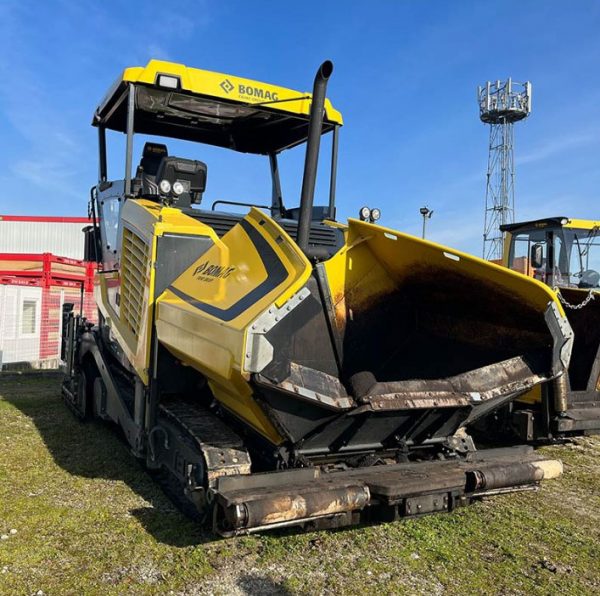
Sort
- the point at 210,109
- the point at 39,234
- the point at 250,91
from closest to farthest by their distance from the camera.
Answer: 1. the point at 250,91
2. the point at 210,109
3. the point at 39,234

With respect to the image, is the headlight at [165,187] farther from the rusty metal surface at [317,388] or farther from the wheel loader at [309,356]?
the rusty metal surface at [317,388]

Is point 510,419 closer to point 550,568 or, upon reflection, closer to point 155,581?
point 550,568

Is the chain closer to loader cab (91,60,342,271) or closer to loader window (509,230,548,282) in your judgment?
loader cab (91,60,342,271)

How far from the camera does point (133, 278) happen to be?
14.5 feet

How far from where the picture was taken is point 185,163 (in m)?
5.21

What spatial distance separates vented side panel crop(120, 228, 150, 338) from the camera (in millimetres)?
4156

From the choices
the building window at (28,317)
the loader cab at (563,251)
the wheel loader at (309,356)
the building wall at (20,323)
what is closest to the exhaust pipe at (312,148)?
the wheel loader at (309,356)

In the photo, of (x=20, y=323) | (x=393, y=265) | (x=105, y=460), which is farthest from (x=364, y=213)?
(x=20, y=323)

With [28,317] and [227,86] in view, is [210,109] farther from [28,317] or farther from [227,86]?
[28,317]

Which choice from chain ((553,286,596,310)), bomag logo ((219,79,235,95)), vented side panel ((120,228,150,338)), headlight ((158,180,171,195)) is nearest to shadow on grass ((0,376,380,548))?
vented side panel ((120,228,150,338))

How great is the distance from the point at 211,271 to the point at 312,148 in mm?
978

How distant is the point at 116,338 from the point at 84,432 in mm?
1739

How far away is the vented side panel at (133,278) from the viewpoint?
416cm

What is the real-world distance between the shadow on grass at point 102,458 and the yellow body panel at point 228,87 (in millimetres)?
3093
